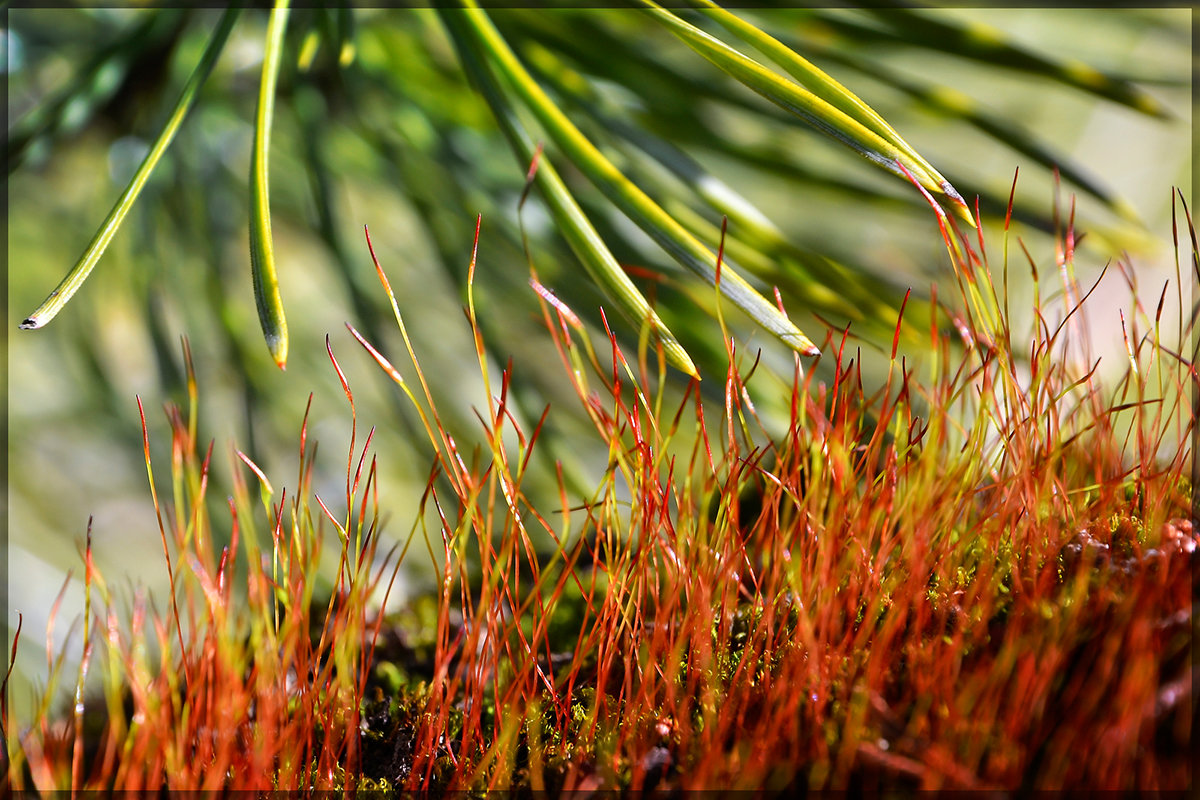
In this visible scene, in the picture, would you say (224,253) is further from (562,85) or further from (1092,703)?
(1092,703)

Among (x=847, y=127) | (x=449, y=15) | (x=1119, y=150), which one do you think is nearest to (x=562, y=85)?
(x=449, y=15)

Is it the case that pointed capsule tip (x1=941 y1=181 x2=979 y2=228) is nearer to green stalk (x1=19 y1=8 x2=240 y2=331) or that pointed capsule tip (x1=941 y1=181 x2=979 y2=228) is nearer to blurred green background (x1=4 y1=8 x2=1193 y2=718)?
blurred green background (x1=4 y1=8 x2=1193 y2=718)

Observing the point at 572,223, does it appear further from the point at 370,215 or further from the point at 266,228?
the point at 370,215

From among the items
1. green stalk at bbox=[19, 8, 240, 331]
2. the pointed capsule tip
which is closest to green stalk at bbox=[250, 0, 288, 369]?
green stalk at bbox=[19, 8, 240, 331]

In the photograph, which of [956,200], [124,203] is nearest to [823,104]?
[956,200]

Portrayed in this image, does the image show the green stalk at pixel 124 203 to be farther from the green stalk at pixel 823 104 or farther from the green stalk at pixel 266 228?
the green stalk at pixel 823 104

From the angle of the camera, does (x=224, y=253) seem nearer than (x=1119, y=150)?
Yes

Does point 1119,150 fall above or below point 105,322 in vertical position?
above
